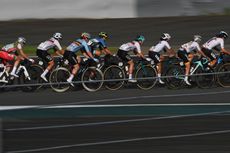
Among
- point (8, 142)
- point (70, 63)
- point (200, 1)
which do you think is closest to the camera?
point (8, 142)

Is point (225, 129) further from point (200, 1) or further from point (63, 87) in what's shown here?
point (200, 1)

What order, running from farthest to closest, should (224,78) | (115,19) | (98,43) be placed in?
(115,19) → (98,43) → (224,78)

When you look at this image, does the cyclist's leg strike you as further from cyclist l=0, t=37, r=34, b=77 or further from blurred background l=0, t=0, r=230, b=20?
blurred background l=0, t=0, r=230, b=20

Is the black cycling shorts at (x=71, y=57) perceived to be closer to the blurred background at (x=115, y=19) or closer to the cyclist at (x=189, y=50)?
the cyclist at (x=189, y=50)

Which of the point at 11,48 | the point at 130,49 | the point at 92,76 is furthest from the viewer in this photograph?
the point at 130,49

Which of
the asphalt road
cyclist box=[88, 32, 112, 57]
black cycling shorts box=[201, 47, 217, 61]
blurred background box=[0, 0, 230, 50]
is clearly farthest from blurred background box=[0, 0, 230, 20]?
the asphalt road

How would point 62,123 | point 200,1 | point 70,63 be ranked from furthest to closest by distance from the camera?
1. point 200,1
2. point 70,63
3. point 62,123

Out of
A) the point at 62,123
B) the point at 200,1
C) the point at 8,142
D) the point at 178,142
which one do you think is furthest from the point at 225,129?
the point at 200,1

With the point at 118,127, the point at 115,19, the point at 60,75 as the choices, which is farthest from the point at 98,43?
the point at 118,127

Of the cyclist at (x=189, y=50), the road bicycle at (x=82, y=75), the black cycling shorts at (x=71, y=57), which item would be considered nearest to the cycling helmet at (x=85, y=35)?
the black cycling shorts at (x=71, y=57)

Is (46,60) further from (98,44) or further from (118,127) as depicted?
(118,127)

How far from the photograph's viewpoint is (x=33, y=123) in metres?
7.42

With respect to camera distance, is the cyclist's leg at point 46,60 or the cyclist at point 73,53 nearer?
the cyclist's leg at point 46,60

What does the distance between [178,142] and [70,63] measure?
1203 centimetres
